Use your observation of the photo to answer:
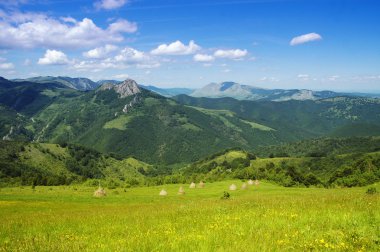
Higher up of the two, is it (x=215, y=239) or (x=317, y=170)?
(x=215, y=239)

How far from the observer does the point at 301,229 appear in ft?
37.4

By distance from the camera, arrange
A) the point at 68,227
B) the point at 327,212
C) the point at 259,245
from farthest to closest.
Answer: the point at 68,227 → the point at 327,212 → the point at 259,245

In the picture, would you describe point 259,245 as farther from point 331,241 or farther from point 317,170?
point 317,170

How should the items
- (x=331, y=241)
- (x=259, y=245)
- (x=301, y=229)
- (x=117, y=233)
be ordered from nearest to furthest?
(x=259, y=245) < (x=331, y=241) < (x=301, y=229) < (x=117, y=233)

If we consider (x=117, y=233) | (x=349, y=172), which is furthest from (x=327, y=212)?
(x=349, y=172)

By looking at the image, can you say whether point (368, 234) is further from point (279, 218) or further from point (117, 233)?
point (117, 233)

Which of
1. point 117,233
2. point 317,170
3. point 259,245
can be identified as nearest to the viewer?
point 259,245

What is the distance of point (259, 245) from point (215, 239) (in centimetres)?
155

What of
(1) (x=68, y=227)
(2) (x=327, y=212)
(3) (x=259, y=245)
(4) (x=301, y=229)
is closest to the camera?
(3) (x=259, y=245)

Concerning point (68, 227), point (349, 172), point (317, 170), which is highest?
point (68, 227)

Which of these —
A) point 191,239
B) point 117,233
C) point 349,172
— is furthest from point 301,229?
point 349,172

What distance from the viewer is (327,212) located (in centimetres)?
1393

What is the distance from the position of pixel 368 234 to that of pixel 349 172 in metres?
125

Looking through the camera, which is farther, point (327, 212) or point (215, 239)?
point (327, 212)
